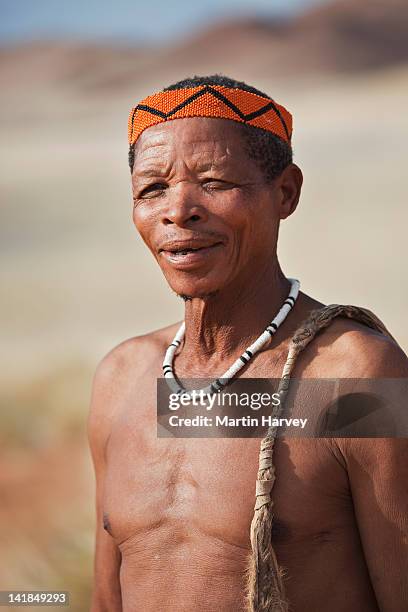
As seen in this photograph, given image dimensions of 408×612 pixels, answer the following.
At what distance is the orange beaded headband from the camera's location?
259cm

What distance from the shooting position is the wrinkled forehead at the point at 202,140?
256 cm

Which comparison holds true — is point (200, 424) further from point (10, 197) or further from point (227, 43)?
point (227, 43)

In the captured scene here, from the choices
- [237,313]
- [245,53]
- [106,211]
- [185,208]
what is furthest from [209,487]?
[245,53]

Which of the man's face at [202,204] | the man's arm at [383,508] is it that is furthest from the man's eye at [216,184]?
the man's arm at [383,508]

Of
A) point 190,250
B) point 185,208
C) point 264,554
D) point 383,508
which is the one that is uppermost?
point 185,208

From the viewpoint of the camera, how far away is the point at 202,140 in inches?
101

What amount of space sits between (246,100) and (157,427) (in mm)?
920

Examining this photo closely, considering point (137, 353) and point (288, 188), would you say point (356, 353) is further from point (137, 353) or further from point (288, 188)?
point (137, 353)

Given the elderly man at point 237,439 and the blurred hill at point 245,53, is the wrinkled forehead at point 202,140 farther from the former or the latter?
the blurred hill at point 245,53

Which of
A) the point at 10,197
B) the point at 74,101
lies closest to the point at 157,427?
the point at 10,197

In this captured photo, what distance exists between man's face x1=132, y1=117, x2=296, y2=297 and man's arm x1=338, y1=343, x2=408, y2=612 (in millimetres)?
473

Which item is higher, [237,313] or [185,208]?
[185,208]

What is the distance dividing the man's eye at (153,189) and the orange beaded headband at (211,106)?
17 centimetres

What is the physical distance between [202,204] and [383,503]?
87 cm
